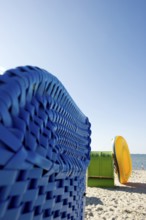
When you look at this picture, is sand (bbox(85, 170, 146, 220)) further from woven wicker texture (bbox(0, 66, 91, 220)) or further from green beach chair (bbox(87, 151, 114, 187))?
woven wicker texture (bbox(0, 66, 91, 220))

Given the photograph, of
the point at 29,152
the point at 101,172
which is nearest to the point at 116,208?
the point at 101,172

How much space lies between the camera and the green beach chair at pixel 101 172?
883cm

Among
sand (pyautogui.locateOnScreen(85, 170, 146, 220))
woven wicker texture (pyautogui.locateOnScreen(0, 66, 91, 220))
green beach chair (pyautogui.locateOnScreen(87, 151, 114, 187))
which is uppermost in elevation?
green beach chair (pyautogui.locateOnScreen(87, 151, 114, 187))

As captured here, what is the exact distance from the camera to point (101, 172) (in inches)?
350

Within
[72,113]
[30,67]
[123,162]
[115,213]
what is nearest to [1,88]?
[30,67]

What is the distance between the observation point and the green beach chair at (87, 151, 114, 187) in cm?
883

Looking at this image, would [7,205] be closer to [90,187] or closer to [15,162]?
[15,162]

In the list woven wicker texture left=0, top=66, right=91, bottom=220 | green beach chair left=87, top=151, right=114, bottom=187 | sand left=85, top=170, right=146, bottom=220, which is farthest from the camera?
green beach chair left=87, top=151, right=114, bottom=187

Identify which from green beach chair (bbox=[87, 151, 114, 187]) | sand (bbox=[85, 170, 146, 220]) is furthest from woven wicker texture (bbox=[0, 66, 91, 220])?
green beach chair (bbox=[87, 151, 114, 187])

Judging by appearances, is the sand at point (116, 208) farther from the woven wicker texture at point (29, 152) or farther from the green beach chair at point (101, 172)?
the woven wicker texture at point (29, 152)

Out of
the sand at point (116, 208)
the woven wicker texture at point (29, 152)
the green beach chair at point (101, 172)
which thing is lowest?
the sand at point (116, 208)

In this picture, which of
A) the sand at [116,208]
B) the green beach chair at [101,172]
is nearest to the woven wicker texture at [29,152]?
the sand at [116,208]

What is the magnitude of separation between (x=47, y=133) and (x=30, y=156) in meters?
0.17

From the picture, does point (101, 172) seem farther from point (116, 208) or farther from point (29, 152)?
point (29, 152)
